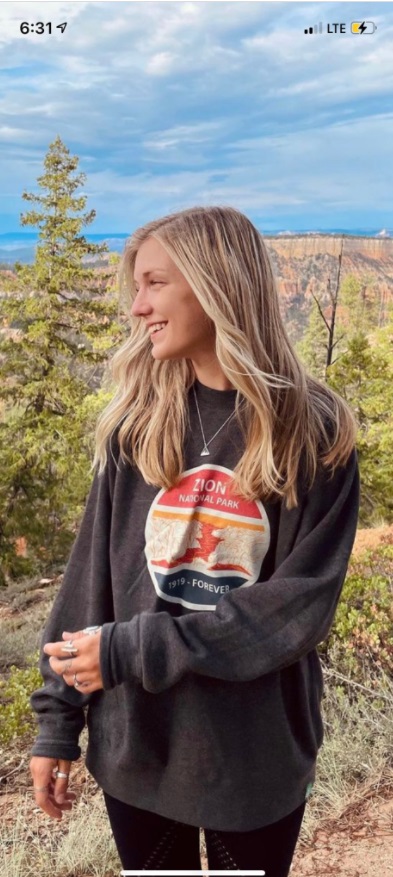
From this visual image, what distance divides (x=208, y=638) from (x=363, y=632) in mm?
3352

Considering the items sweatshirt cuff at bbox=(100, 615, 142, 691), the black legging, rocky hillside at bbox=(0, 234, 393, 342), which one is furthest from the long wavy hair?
rocky hillside at bbox=(0, 234, 393, 342)

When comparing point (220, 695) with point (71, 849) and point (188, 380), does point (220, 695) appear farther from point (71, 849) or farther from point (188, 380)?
point (71, 849)

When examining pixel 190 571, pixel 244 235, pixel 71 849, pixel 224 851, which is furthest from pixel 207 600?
pixel 71 849

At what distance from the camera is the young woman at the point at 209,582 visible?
58.0 inches

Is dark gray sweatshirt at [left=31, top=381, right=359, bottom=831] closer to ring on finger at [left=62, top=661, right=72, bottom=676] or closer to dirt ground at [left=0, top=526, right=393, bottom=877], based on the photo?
ring on finger at [left=62, top=661, right=72, bottom=676]

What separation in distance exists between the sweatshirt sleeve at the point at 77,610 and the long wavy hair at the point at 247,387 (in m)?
0.12

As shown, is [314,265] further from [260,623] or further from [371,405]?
[260,623]

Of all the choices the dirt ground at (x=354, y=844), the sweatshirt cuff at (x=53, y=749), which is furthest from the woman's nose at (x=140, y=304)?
the dirt ground at (x=354, y=844)

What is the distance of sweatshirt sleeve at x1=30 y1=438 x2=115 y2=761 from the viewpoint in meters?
1.64

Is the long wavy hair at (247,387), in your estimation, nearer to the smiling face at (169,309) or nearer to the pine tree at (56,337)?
the smiling face at (169,309)

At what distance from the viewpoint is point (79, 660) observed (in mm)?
1473

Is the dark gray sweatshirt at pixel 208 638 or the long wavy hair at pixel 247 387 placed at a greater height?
the long wavy hair at pixel 247 387

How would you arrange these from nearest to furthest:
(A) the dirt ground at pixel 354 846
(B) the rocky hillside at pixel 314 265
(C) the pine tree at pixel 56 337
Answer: (A) the dirt ground at pixel 354 846, (C) the pine tree at pixel 56 337, (B) the rocky hillside at pixel 314 265

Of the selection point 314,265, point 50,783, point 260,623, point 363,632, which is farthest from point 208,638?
point 314,265
